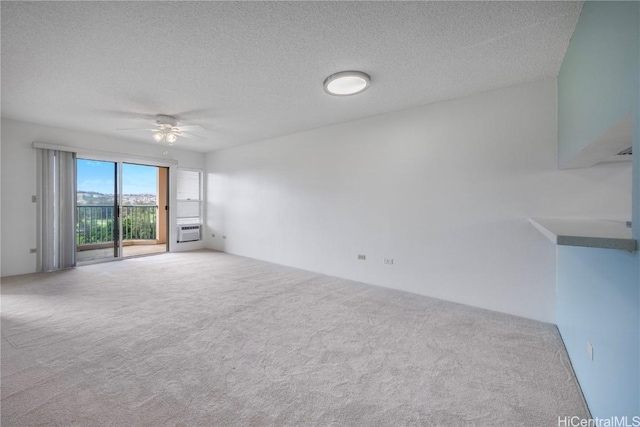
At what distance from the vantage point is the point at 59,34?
205 centimetres

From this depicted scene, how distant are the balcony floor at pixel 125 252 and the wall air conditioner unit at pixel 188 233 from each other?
577 mm

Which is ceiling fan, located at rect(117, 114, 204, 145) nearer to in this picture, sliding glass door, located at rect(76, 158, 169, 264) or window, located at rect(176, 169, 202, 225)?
sliding glass door, located at rect(76, 158, 169, 264)

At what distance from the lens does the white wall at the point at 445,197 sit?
8.93ft

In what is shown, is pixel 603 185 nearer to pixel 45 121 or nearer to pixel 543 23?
pixel 543 23

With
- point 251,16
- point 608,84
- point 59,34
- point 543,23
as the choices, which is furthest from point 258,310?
point 543,23

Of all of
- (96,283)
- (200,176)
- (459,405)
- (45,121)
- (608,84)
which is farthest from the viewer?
(200,176)

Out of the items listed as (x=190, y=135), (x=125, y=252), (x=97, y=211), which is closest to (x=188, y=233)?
(x=125, y=252)

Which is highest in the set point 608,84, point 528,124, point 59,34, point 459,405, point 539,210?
point 59,34

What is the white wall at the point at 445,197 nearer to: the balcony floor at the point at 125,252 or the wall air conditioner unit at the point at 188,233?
the wall air conditioner unit at the point at 188,233

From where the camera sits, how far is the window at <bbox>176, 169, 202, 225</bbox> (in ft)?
21.5

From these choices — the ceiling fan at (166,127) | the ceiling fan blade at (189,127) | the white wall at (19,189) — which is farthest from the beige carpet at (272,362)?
the ceiling fan blade at (189,127)

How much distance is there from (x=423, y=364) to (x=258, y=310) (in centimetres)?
178

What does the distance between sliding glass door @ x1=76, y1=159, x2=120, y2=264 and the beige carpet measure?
2.44m

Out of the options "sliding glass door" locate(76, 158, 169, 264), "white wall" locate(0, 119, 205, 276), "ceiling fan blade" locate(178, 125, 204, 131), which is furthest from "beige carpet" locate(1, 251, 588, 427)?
"ceiling fan blade" locate(178, 125, 204, 131)
